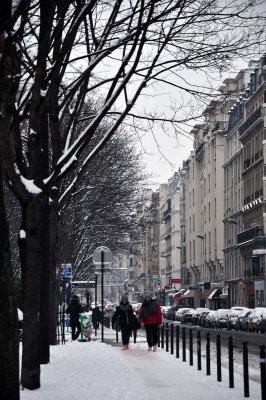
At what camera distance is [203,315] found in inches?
2894

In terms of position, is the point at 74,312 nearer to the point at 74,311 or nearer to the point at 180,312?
the point at 74,311

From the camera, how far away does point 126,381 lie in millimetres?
16094

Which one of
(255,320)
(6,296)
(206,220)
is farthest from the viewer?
(206,220)

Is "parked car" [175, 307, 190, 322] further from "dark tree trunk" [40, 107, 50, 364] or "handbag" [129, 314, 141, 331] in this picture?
"dark tree trunk" [40, 107, 50, 364]

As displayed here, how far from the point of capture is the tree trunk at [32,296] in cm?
1471

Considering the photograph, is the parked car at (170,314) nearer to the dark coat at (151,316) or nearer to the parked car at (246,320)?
the parked car at (246,320)

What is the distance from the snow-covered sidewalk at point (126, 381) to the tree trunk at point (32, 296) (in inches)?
13.9

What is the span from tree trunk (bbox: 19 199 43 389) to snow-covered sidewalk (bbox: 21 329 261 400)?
13.9 inches

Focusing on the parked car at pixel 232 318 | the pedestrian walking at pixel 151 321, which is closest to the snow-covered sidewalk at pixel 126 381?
the pedestrian walking at pixel 151 321

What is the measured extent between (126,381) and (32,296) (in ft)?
7.99

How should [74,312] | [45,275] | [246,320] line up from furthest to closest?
[246,320] < [74,312] < [45,275]

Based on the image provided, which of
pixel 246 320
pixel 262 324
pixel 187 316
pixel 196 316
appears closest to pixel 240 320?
pixel 246 320

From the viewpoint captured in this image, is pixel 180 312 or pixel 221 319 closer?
pixel 221 319

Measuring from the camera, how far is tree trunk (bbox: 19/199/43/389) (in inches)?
579
